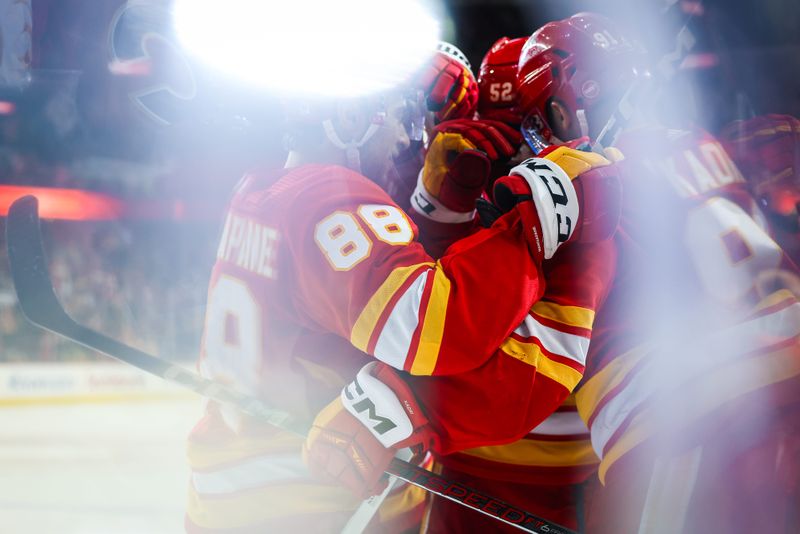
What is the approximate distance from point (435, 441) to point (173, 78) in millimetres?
537

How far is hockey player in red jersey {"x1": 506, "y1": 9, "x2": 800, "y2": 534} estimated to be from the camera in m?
0.74

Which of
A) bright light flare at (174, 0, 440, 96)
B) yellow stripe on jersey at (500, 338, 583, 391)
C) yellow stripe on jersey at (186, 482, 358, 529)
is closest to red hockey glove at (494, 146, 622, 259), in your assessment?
yellow stripe on jersey at (500, 338, 583, 391)

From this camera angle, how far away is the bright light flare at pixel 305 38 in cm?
81

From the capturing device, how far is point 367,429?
2.87 feet

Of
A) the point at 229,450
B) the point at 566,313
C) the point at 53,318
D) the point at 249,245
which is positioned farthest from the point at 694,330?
the point at 53,318

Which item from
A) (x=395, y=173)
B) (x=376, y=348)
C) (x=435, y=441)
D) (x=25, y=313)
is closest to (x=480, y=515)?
(x=435, y=441)

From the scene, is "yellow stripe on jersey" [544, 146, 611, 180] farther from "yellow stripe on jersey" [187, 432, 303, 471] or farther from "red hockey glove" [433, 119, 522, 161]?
"yellow stripe on jersey" [187, 432, 303, 471]

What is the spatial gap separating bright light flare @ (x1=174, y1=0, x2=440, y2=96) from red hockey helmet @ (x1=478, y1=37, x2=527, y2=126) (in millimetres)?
149

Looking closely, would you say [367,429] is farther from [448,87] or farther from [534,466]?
[448,87]

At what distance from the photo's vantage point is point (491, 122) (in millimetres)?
1107

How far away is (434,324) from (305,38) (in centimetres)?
36

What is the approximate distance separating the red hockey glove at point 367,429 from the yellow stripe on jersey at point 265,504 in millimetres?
91

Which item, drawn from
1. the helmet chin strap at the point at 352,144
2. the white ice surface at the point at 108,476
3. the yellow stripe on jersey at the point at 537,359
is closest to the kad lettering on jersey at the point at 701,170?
the yellow stripe on jersey at the point at 537,359

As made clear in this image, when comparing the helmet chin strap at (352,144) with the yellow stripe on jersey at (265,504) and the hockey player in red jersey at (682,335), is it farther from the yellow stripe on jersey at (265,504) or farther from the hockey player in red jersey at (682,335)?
the yellow stripe on jersey at (265,504)
